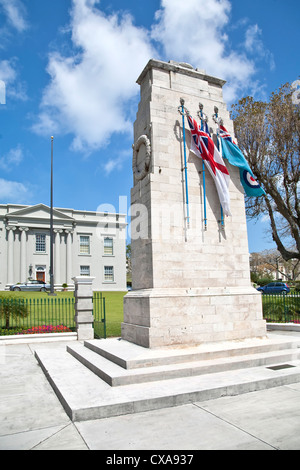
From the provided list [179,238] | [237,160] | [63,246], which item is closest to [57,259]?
[63,246]

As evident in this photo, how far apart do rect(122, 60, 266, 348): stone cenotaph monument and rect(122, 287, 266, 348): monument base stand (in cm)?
2

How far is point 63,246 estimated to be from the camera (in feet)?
144

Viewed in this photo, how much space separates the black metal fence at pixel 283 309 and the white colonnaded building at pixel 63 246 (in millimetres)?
30169

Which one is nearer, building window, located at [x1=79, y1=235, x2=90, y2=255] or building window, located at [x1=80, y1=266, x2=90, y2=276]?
building window, located at [x1=80, y1=266, x2=90, y2=276]

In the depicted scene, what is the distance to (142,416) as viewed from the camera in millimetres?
4992

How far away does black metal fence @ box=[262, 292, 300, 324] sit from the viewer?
15828 mm

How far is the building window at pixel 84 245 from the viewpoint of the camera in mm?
45000

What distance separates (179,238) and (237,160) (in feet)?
9.81

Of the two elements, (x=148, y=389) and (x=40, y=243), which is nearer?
(x=148, y=389)

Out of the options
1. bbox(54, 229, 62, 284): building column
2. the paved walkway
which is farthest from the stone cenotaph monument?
bbox(54, 229, 62, 284): building column

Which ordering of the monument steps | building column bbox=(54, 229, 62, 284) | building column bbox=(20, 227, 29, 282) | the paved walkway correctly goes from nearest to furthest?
the paved walkway → the monument steps → building column bbox=(20, 227, 29, 282) → building column bbox=(54, 229, 62, 284)

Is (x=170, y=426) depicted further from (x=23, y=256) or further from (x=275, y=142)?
(x=23, y=256)

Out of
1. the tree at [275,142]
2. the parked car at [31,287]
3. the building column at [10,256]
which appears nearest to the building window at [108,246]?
the parked car at [31,287]

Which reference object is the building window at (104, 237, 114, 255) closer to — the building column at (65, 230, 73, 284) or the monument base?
the building column at (65, 230, 73, 284)
